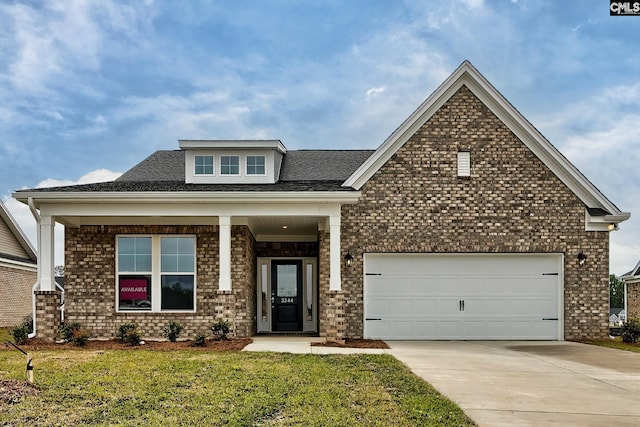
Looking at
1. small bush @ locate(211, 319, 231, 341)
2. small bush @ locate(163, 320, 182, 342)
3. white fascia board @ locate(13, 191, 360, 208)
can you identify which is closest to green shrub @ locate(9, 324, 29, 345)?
white fascia board @ locate(13, 191, 360, 208)

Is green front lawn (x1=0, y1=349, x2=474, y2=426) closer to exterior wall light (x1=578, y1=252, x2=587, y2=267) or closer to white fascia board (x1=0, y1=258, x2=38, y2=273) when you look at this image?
Answer: exterior wall light (x1=578, y1=252, x2=587, y2=267)

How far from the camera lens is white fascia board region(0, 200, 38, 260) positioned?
24.3 metres

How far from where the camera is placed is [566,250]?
15.7 m

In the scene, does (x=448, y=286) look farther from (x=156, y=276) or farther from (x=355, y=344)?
(x=156, y=276)

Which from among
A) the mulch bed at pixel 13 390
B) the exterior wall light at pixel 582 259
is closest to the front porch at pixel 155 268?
the exterior wall light at pixel 582 259

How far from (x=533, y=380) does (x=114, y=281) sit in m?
10.6

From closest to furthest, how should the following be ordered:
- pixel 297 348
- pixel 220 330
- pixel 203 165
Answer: pixel 297 348
pixel 220 330
pixel 203 165

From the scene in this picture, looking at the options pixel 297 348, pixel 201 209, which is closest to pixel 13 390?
pixel 297 348

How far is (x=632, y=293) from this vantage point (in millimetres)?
26406

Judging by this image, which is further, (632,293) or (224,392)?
(632,293)

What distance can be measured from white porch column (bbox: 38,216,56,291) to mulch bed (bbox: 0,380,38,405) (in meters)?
6.44

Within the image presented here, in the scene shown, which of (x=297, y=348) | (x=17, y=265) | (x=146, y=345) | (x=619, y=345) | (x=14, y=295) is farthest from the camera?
(x=17, y=265)

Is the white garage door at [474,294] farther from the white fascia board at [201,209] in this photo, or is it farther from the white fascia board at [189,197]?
the white fascia board at [189,197]

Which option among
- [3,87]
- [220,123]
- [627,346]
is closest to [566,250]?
[627,346]
